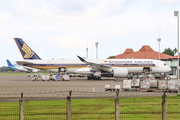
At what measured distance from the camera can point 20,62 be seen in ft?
177

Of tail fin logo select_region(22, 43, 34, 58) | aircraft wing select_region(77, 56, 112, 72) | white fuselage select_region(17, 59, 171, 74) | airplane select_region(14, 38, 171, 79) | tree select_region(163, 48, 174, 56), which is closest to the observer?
aircraft wing select_region(77, 56, 112, 72)

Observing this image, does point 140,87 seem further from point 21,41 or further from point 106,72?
point 21,41

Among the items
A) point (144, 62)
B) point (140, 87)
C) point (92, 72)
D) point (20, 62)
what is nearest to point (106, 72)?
point (92, 72)

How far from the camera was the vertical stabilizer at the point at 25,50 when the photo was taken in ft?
190

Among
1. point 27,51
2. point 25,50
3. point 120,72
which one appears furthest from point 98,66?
point 25,50

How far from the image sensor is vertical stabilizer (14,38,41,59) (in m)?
58.0

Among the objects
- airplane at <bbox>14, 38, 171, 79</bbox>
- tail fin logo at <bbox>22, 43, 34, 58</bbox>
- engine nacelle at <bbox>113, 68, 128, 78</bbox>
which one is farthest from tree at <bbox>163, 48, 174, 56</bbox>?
tail fin logo at <bbox>22, 43, 34, 58</bbox>

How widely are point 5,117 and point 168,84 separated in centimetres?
2099

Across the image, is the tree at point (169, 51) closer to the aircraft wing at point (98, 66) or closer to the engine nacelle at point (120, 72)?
the aircraft wing at point (98, 66)

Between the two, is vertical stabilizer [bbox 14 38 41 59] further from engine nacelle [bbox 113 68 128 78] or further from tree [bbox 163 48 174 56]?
tree [bbox 163 48 174 56]

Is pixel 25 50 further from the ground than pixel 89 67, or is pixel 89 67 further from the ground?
pixel 25 50

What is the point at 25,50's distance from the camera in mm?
58219

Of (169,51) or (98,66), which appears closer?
(98,66)

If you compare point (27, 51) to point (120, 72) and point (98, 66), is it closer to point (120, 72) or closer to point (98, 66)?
point (98, 66)
